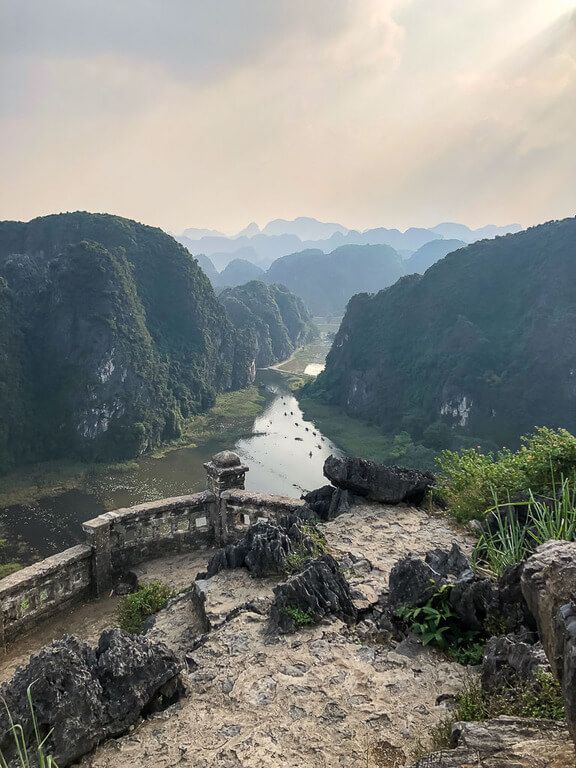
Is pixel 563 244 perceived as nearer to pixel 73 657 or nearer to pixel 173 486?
pixel 173 486

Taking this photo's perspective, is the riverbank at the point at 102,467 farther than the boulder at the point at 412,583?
Yes

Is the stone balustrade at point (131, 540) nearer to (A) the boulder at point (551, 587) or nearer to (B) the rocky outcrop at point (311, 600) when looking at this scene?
(B) the rocky outcrop at point (311, 600)

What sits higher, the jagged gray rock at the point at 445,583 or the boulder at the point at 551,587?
the boulder at the point at 551,587

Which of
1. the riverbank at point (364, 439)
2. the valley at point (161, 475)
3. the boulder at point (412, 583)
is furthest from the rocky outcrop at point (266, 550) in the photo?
the riverbank at point (364, 439)

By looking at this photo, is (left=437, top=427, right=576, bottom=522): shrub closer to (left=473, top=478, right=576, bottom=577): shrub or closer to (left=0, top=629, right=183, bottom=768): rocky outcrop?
(left=473, top=478, right=576, bottom=577): shrub

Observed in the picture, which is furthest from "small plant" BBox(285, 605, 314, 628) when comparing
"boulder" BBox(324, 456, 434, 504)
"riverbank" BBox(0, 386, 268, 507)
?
"riverbank" BBox(0, 386, 268, 507)

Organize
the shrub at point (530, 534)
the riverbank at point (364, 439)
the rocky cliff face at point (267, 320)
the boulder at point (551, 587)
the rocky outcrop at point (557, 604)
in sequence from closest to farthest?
the rocky outcrop at point (557, 604) < the boulder at point (551, 587) < the shrub at point (530, 534) < the riverbank at point (364, 439) < the rocky cliff face at point (267, 320)
